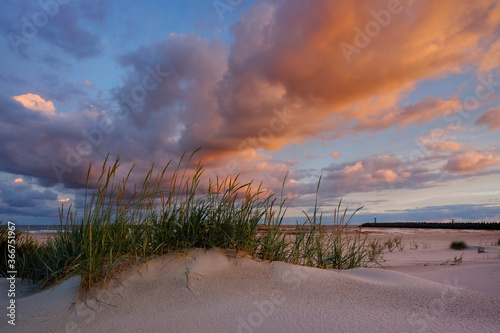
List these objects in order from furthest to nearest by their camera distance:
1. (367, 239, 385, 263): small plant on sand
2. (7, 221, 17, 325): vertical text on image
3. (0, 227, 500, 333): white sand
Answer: (367, 239, 385, 263): small plant on sand
(7, 221, 17, 325): vertical text on image
(0, 227, 500, 333): white sand

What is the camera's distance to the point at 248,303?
2.48 metres

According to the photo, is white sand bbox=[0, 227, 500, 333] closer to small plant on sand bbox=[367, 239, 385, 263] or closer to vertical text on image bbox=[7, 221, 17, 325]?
vertical text on image bbox=[7, 221, 17, 325]

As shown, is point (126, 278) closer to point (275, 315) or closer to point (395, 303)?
point (275, 315)

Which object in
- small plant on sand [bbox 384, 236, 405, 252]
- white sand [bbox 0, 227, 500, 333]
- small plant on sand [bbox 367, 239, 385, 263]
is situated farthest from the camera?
small plant on sand [bbox 384, 236, 405, 252]

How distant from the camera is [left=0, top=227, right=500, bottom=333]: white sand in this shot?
2191 millimetres

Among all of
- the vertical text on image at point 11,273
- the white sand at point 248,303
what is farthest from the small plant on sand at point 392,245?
the vertical text on image at point 11,273

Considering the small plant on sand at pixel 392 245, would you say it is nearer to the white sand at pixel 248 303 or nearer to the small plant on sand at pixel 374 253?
the small plant on sand at pixel 374 253

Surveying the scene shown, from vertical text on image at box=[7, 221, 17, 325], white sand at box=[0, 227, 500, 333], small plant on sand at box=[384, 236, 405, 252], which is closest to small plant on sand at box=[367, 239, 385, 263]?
small plant on sand at box=[384, 236, 405, 252]

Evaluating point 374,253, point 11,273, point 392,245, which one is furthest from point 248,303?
point 392,245

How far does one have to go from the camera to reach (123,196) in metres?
3.33

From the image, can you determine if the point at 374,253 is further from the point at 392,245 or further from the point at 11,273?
the point at 11,273

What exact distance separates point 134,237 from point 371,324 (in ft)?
6.93

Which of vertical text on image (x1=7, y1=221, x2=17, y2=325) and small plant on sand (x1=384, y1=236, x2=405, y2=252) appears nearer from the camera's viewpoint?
vertical text on image (x1=7, y1=221, x2=17, y2=325)

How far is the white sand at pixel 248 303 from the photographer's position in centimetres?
219
